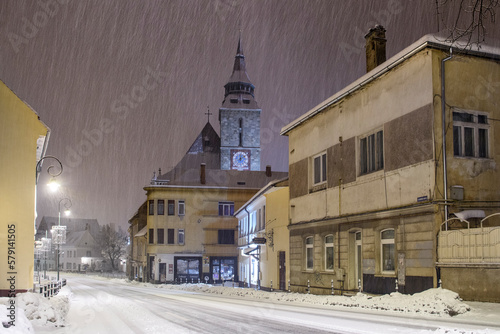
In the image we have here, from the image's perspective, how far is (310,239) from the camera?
2858 cm

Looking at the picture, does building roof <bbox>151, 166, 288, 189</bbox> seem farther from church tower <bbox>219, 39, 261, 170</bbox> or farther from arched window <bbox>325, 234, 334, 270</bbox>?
arched window <bbox>325, 234, 334, 270</bbox>

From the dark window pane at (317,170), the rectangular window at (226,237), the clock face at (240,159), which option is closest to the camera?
the dark window pane at (317,170)

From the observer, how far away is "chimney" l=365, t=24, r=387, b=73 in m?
25.5

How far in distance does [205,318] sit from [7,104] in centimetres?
1157

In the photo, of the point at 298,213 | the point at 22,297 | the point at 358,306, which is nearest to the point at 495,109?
the point at 358,306

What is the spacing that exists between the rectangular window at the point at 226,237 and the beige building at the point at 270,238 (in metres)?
17.8

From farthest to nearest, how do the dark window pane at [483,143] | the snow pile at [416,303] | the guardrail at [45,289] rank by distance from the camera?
the guardrail at [45,289] → the dark window pane at [483,143] → the snow pile at [416,303]

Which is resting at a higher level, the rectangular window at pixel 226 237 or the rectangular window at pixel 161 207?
the rectangular window at pixel 161 207

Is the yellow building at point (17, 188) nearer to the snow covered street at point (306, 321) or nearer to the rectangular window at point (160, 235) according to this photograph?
the snow covered street at point (306, 321)

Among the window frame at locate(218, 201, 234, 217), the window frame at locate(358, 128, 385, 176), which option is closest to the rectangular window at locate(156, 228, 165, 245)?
the window frame at locate(218, 201, 234, 217)

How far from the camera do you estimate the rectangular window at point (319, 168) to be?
27.1 metres

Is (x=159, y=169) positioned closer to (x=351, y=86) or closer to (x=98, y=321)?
(x=351, y=86)

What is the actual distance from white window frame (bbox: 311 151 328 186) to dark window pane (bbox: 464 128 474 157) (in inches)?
325

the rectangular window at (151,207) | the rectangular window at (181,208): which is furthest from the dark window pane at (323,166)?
the rectangular window at (151,207)
